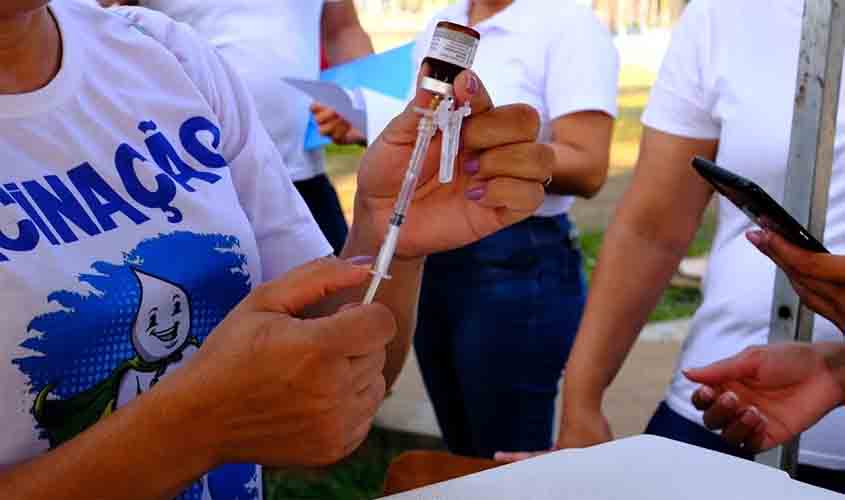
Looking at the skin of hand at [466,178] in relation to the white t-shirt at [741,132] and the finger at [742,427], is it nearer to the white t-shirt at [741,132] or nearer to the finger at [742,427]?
the finger at [742,427]

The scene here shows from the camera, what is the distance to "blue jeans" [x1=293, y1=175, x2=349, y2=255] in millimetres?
2889

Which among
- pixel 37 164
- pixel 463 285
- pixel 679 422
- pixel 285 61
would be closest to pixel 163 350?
pixel 37 164

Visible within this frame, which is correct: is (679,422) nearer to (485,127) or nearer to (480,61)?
(485,127)

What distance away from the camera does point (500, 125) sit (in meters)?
1.13

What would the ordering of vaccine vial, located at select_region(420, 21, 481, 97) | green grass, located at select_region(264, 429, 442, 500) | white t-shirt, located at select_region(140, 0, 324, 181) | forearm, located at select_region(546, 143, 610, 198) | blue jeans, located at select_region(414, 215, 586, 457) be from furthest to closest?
green grass, located at select_region(264, 429, 442, 500) → white t-shirt, located at select_region(140, 0, 324, 181) → blue jeans, located at select_region(414, 215, 586, 457) → forearm, located at select_region(546, 143, 610, 198) → vaccine vial, located at select_region(420, 21, 481, 97)

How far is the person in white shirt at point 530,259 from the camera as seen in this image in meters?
2.42

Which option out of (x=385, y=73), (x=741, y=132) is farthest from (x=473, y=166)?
(x=385, y=73)

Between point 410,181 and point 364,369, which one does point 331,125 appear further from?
point 364,369

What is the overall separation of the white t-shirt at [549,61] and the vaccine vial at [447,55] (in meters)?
1.36

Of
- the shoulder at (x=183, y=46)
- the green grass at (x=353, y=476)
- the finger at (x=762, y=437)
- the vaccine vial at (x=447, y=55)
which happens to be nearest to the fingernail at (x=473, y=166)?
the vaccine vial at (x=447, y=55)

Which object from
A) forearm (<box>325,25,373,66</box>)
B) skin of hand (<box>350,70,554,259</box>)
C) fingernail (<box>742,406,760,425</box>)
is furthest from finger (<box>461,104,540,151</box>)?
forearm (<box>325,25,373,66</box>)

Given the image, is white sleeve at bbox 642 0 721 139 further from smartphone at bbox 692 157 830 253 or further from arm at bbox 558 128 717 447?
smartphone at bbox 692 157 830 253

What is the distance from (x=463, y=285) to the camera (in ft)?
8.27

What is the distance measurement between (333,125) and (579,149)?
0.67 metres
